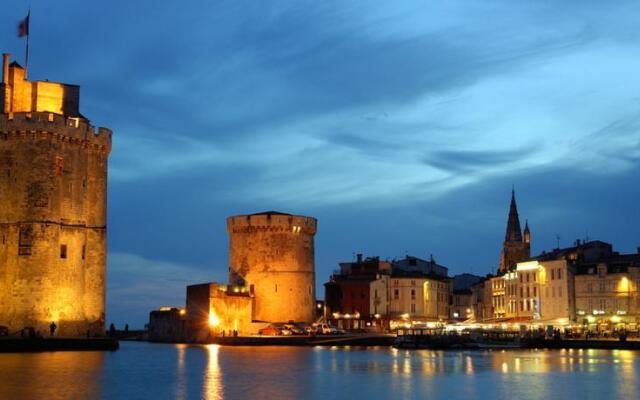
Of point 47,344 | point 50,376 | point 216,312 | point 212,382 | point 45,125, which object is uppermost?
point 45,125

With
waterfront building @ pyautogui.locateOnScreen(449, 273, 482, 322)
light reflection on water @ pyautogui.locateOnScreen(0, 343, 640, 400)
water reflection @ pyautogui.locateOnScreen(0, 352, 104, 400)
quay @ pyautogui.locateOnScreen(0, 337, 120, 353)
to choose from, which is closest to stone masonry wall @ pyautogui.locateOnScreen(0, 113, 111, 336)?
quay @ pyautogui.locateOnScreen(0, 337, 120, 353)

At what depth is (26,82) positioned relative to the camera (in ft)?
168

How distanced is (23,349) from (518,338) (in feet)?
110

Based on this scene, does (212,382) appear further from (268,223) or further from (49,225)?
(268,223)

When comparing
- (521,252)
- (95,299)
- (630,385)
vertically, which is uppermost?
(521,252)

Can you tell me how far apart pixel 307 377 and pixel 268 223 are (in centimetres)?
3685

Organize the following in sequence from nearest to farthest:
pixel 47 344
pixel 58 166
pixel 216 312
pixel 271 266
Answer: pixel 47 344 → pixel 58 166 → pixel 216 312 → pixel 271 266

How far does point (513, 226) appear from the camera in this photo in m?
107

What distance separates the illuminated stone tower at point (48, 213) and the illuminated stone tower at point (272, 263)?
20264mm

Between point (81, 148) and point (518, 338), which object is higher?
point (81, 148)

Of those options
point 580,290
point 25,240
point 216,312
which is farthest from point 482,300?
point 25,240

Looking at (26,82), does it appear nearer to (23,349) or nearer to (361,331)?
(23,349)

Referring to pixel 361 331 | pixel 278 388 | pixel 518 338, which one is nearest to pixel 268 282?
pixel 361 331

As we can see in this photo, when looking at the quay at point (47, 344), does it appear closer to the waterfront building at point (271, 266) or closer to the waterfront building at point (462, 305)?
the waterfront building at point (271, 266)
